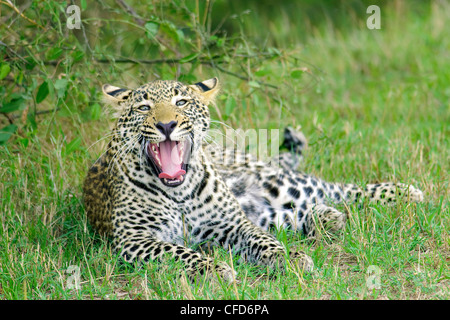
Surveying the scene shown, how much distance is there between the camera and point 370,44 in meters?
11.8

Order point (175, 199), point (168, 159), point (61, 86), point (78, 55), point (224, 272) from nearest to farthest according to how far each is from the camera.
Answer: point (224, 272) < point (168, 159) < point (175, 199) < point (61, 86) < point (78, 55)

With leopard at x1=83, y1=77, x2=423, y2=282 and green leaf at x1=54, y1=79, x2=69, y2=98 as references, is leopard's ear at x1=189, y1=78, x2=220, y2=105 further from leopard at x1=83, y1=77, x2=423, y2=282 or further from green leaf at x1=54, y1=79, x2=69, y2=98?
green leaf at x1=54, y1=79, x2=69, y2=98

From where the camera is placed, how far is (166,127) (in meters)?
4.97

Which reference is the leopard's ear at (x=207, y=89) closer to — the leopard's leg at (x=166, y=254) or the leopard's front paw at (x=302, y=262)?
the leopard's leg at (x=166, y=254)

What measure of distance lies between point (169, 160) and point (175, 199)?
432 millimetres

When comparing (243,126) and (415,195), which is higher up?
(243,126)

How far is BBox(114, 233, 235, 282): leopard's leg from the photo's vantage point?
460 centimetres

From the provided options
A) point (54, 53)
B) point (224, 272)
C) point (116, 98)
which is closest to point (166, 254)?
point (224, 272)

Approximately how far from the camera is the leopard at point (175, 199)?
4984mm

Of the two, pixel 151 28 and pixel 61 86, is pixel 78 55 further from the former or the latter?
pixel 151 28
